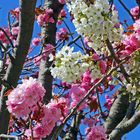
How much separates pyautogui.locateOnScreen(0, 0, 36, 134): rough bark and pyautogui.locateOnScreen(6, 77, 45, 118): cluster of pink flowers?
1.79ft

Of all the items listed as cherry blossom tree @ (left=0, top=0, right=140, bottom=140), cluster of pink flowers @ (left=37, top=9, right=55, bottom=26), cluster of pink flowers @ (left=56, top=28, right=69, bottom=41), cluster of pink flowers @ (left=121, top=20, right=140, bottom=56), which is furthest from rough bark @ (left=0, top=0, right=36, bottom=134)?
cluster of pink flowers @ (left=56, top=28, right=69, bottom=41)

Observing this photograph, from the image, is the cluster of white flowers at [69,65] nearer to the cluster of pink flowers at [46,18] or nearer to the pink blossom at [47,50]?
the pink blossom at [47,50]

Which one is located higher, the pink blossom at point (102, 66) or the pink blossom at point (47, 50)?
the pink blossom at point (47, 50)

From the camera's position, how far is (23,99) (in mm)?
3252

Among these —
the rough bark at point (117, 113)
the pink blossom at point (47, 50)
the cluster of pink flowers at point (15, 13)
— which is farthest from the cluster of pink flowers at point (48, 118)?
the cluster of pink flowers at point (15, 13)

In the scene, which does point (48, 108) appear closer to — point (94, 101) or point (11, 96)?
point (11, 96)

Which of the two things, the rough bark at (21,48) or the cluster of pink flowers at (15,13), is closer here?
the rough bark at (21,48)

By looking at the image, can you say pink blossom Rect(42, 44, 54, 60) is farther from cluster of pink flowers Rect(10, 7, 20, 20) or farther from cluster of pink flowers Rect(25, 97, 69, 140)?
cluster of pink flowers Rect(10, 7, 20, 20)

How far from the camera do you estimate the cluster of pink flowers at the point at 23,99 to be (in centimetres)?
322

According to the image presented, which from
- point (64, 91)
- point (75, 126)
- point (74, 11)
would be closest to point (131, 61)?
point (74, 11)

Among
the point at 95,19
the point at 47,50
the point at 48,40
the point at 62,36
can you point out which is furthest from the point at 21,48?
the point at 62,36

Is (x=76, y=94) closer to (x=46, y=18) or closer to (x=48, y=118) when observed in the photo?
(x=48, y=118)

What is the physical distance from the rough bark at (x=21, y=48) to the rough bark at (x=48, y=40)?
546 millimetres

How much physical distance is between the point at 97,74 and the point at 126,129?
62 cm
